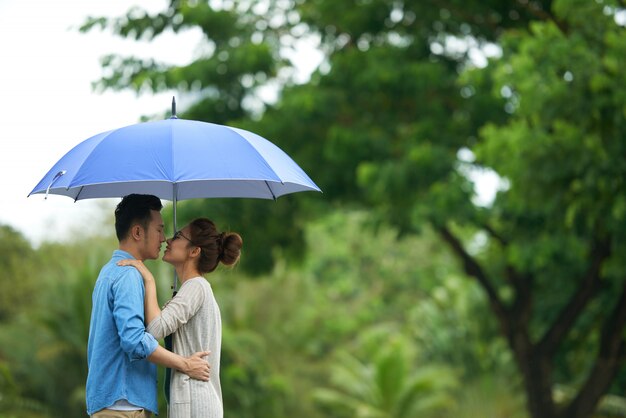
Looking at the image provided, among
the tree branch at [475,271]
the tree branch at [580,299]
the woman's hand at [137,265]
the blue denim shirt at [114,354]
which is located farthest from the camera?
the tree branch at [475,271]

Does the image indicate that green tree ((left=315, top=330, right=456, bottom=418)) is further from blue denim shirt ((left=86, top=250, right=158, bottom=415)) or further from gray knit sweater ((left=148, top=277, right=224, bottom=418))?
blue denim shirt ((left=86, top=250, right=158, bottom=415))

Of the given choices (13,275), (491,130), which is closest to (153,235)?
(491,130)

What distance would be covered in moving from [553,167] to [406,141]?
3.08 meters

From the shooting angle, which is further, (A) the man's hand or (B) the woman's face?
(B) the woman's face

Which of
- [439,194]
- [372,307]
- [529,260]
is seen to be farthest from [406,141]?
[372,307]

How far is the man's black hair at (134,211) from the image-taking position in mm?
4465

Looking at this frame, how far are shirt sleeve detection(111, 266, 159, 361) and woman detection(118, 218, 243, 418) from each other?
0.25 ft

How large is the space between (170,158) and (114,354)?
896mm

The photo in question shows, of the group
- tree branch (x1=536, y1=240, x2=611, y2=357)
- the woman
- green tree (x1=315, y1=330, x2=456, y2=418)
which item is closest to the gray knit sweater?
the woman

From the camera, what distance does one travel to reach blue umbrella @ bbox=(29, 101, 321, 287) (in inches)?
181

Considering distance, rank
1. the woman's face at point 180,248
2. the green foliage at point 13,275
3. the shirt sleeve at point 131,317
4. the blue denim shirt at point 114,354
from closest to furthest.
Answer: the shirt sleeve at point 131,317 < the blue denim shirt at point 114,354 < the woman's face at point 180,248 < the green foliage at point 13,275

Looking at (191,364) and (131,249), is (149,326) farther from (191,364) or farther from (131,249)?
(131,249)

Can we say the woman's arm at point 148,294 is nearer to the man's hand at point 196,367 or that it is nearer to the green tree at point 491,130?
the man's hand at point 196,367

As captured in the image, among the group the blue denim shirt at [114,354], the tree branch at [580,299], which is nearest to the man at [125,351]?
the blue denim shirt at [114,354]
